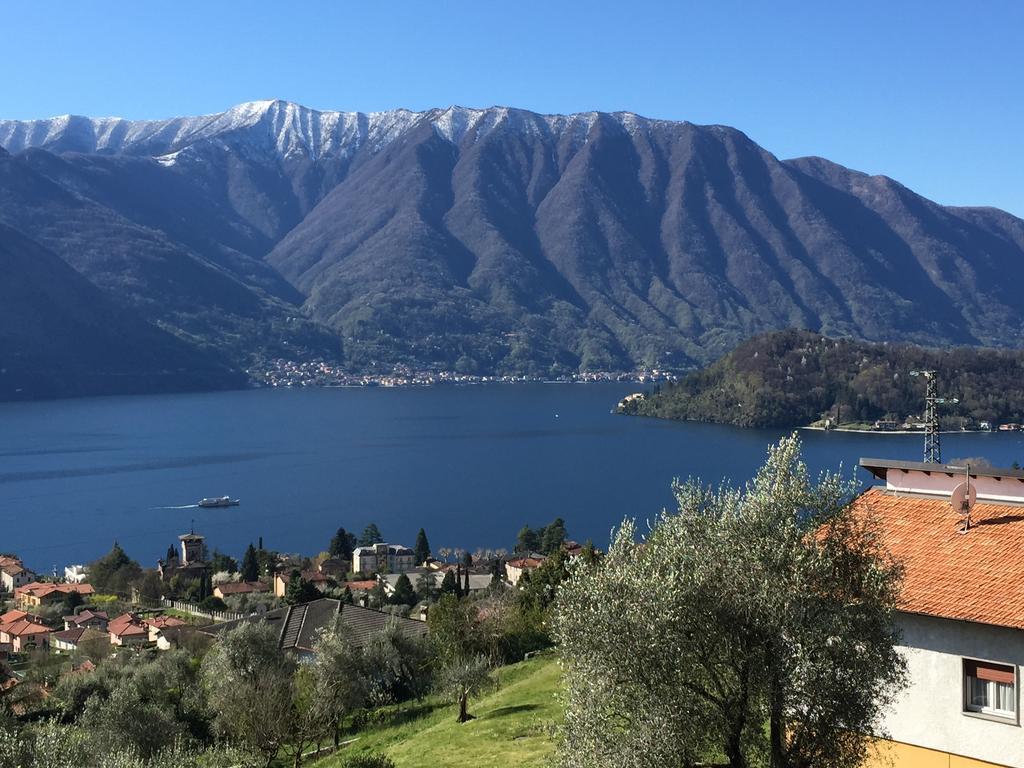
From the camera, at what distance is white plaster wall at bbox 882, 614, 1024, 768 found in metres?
9.13

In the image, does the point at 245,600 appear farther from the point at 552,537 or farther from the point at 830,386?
the point at 830,386

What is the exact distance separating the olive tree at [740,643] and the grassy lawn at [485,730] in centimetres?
363

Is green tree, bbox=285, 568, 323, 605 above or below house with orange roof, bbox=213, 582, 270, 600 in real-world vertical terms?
above

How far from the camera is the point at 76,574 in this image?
67000 millimetres

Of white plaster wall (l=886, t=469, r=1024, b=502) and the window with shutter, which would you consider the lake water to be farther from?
the window with shutter

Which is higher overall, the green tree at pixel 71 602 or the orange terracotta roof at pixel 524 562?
the orange terracotta roof at pixel 524 562

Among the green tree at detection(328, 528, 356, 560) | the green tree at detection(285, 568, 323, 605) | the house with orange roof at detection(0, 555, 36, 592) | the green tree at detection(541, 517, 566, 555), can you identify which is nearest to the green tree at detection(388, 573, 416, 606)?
the green tree at detection(285, 568, 323, 605)

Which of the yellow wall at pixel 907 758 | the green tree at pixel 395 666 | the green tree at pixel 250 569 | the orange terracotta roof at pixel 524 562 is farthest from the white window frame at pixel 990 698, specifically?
the green tree at pixel 250 569

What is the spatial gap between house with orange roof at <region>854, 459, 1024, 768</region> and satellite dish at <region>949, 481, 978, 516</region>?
0.01m

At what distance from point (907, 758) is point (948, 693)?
789 mm

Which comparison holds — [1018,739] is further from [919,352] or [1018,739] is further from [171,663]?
[919,352]

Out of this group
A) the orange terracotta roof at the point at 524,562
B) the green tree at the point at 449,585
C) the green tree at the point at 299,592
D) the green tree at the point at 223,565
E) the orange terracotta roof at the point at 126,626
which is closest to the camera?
the orange terracotta roof at the point at 126,626

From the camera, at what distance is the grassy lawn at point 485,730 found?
1530 cm

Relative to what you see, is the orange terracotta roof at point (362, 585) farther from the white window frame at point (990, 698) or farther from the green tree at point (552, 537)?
the white window frame at point (990, 698)
